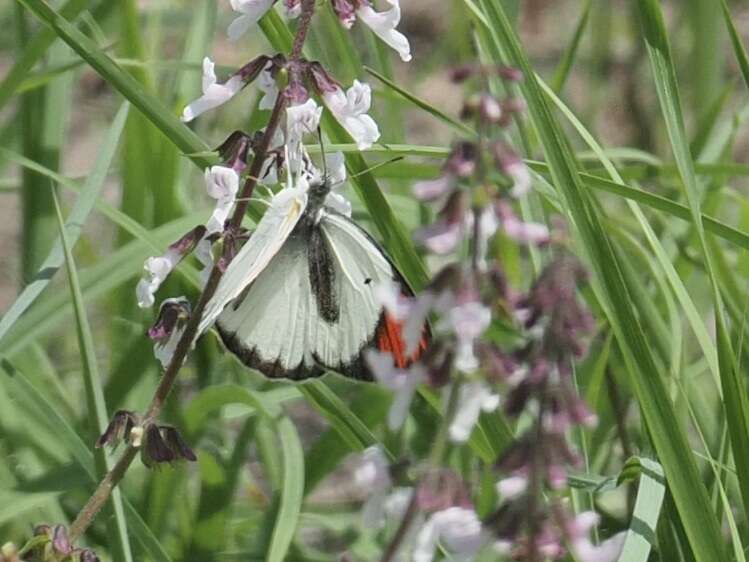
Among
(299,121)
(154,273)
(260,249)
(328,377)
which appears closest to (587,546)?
(260,249)

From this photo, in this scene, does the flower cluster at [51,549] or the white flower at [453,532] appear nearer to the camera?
the white flower at [453,532]

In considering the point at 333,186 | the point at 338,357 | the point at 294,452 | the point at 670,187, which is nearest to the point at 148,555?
the point at 294,452

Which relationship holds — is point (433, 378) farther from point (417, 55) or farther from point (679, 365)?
point (417, 55)

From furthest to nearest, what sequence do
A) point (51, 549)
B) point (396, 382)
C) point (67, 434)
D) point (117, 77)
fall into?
point (67, 434) → point (117, 77) → point (51, 549) → point (396, 382)

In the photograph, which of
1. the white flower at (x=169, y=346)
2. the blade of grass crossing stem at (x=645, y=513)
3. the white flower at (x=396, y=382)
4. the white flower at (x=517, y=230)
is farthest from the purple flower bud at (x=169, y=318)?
the white flower at (x=517, y=230)

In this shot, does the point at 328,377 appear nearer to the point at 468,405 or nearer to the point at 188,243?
the point at 188,243

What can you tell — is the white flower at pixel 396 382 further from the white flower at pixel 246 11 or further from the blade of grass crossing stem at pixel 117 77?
the blade of grass crossing stem at pixel 117 77
